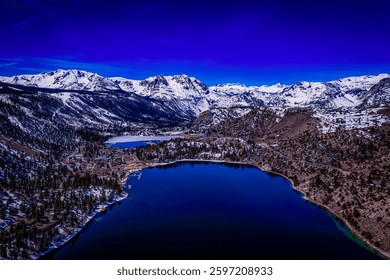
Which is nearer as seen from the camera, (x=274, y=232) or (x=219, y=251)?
(x=219, y=251)

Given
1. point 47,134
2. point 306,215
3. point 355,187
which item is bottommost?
point 306,215

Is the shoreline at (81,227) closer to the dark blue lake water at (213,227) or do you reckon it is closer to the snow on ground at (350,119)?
the dark blue lake water at (213,227)

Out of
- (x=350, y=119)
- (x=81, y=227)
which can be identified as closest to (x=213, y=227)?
(x=81, y=227)

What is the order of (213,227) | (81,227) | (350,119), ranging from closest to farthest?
(213,227), (81,227), (350,119)

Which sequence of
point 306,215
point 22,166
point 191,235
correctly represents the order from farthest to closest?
point 22,166 → point 306,215 → point 191,235

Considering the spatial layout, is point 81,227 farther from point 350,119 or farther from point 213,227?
point 350,119

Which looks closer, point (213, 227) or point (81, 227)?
point (213, 227)

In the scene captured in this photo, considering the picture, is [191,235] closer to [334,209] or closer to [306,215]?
[306,215]

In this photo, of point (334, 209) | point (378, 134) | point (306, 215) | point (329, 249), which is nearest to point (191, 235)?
point (329, 249)
